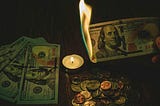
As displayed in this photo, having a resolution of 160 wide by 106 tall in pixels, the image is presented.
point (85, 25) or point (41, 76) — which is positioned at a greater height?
point (85, 25)

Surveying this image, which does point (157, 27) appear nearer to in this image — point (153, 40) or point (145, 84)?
point (153, 40)

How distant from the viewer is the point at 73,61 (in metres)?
1.45

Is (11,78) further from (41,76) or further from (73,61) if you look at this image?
(73,61)

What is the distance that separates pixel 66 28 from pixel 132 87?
A: 1.97 ft

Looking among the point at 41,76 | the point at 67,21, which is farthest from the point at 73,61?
the point at 67,21

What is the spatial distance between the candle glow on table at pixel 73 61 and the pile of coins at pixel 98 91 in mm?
65

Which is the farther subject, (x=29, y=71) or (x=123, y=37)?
(x=123, y=37)

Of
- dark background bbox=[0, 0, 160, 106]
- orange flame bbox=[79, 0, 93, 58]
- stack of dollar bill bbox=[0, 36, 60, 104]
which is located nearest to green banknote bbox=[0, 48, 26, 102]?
stack of dollar bill bbox=[0, 36, 60, 104]

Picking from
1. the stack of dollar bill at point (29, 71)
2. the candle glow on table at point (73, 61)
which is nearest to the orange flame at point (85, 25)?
the candle glow on table at point (73, 61)

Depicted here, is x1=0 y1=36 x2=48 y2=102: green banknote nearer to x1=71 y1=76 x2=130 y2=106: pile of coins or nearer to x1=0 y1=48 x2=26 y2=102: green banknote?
x1=0 y1=48 x2=26 y2=102: green banknote

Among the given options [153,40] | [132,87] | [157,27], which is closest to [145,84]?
[132,87]

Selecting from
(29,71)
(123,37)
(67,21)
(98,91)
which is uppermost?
(67,21)

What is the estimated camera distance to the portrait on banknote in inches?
59.8

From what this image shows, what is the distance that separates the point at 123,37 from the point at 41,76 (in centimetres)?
51
